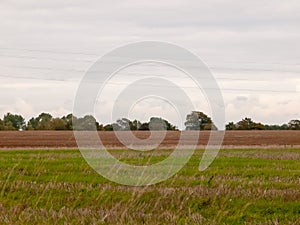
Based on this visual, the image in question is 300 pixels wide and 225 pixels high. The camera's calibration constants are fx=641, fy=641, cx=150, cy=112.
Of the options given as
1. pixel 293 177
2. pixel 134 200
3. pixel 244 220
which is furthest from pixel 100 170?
pixel 244 220

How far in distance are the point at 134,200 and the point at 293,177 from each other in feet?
22.7

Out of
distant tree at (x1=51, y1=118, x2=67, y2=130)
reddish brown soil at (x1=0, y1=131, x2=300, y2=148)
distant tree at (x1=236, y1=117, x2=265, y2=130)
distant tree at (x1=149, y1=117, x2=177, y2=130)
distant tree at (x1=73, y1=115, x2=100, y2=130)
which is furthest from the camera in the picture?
distant tree at (x1=236, y1=117, x2=265, y2=130)

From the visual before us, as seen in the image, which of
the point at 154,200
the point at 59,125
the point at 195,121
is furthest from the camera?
the point at 59,125

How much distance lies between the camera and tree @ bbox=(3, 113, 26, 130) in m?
94.2

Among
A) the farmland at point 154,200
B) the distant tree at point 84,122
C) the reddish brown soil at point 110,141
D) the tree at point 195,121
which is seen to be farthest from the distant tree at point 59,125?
the distant tree at point 84,122

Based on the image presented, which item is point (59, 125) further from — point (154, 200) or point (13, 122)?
point (154, 200)

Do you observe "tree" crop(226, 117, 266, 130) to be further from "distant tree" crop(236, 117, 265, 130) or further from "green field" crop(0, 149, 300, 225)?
"green field" crop(0, 149, 300, 225)

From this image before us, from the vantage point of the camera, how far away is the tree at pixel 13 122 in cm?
9417

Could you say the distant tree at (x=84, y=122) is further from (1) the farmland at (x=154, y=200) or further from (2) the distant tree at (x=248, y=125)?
(2) the distant tree at (x=248, y=125)

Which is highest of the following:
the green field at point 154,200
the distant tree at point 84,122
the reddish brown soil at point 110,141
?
the reddish brown soil at point 110,141

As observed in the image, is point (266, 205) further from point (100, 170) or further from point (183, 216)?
point (100, 170)

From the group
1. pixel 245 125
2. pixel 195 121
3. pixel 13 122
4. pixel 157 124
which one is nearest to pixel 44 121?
pixel 13 122

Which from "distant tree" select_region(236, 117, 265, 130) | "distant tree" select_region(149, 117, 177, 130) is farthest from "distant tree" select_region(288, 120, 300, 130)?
"distant tree" select_region(149, 117, 177, 130)

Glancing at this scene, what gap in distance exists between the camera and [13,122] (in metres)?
96.8
